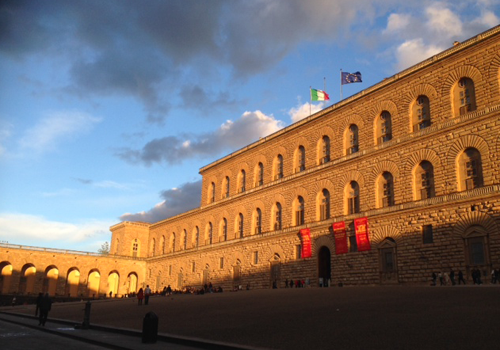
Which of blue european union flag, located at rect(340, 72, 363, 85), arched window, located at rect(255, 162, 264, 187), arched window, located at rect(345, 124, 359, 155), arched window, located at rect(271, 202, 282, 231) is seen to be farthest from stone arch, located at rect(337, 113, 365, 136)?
arched window, located at rect(255, 162, 264, 187)

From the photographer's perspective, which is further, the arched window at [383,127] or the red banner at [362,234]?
the arched window at [383,127]

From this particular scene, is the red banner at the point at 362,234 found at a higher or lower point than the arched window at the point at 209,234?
lower

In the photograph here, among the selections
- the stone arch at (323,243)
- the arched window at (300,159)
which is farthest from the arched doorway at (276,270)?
the arched window at (300,159)

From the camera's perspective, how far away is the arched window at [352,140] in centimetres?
3134

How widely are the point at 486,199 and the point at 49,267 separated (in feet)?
148

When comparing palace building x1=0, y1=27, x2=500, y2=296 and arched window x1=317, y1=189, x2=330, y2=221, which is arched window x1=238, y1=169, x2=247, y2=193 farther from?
arched window x1=317, y1=189, x2=330, y2=221

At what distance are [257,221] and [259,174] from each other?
4.36 meters

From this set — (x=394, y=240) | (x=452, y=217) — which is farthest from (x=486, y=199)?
(x=394, y=240)

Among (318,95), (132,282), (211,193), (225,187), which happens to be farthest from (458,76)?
(132,282)

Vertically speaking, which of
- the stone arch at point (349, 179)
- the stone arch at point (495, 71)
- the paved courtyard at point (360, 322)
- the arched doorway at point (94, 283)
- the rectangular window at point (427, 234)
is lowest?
the paved courtyard at point (360, 322)

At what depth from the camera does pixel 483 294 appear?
15352 mm

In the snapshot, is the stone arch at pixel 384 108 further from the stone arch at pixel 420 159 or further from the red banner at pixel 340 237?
the red banner at pixel 340 237

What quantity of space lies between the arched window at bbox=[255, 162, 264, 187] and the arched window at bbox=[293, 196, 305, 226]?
20.0 ft

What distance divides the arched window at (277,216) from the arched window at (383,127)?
36.6 ft
